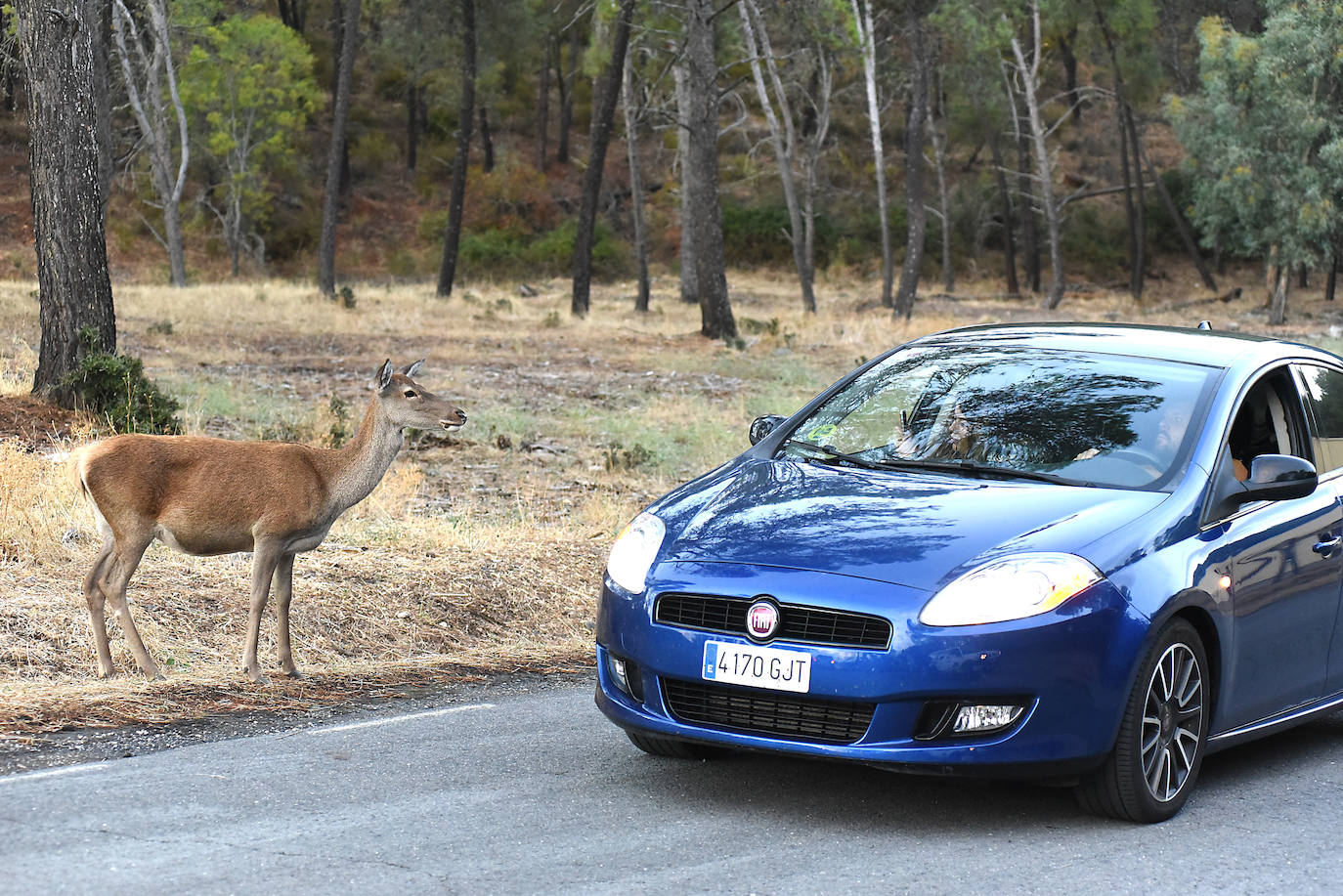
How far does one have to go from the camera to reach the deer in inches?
303

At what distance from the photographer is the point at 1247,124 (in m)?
47.9

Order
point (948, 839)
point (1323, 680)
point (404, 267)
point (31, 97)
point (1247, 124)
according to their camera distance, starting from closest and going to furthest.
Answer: point (948, 839)
point (1323, 680)
point (31, 97)
point (1247, 124)
point (404, 267)

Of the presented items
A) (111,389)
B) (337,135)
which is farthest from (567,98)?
(111,389)

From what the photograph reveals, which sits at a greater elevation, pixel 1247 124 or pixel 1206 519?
pixel 1247 124

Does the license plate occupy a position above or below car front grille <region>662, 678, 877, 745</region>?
above

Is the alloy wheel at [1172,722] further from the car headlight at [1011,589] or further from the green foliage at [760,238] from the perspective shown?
the green foliage at [760,238]

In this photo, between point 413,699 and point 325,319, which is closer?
point 413,699

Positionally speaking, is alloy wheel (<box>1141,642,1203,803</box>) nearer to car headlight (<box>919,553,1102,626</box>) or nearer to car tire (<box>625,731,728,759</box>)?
car headlight (<box>919,553,1102,626</box>)

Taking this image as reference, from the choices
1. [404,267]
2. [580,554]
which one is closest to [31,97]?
[580,554]

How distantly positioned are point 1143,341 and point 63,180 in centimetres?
1107

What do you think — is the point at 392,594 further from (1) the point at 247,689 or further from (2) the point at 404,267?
(2) the point at 404,267

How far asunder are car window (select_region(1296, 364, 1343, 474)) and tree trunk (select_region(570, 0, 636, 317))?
3132 cm

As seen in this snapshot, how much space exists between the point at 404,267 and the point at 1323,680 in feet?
191

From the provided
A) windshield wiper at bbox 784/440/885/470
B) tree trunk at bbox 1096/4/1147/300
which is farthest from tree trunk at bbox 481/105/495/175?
windshield wiper at bbox 784/440/885/470
